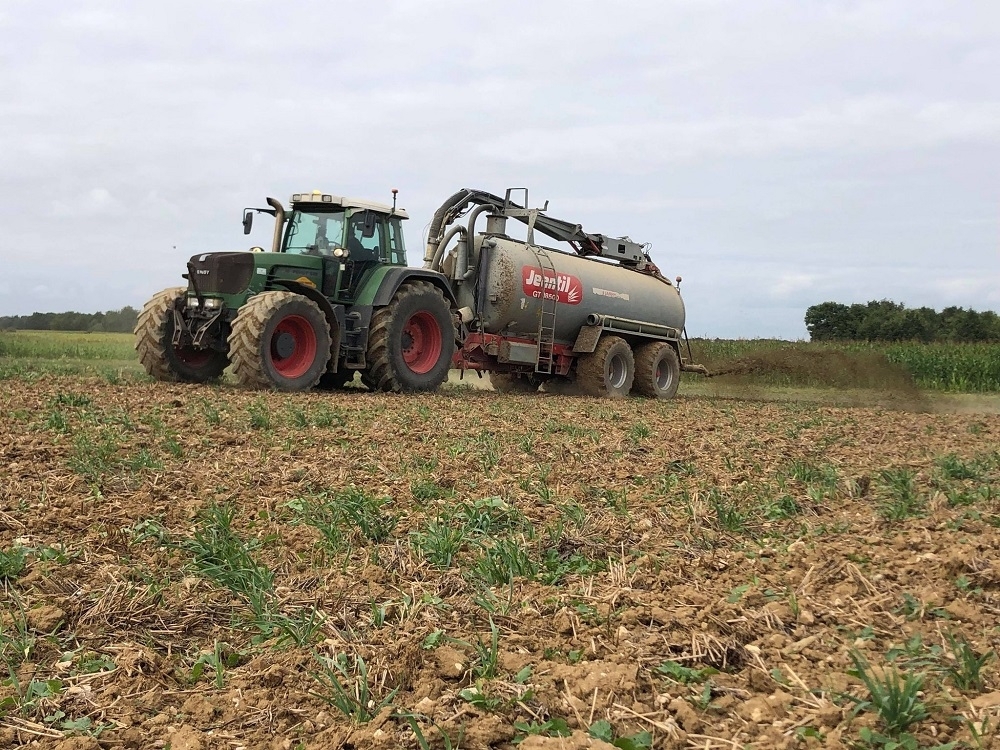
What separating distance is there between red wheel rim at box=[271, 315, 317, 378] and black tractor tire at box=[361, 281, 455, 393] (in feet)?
3.14

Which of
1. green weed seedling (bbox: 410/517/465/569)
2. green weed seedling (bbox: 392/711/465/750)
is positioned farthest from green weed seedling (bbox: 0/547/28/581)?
green weed seedling (bbox: 392/711/465/750)

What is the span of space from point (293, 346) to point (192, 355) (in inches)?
79.3

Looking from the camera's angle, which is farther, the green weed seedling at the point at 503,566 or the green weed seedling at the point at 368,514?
the green weed seedling at the point at 368,514

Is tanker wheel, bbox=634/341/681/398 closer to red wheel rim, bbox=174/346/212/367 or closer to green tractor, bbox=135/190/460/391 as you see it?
green tractor, bbox=135/190/460/391

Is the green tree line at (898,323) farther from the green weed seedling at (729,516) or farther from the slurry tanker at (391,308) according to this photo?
the green weed seedling at (729,516)

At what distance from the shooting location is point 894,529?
4957mm

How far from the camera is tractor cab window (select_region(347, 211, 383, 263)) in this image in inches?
522

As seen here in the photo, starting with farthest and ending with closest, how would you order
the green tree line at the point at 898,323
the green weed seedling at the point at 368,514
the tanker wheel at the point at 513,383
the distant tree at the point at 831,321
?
the distant tree at the point at 831,321
the green tree line at the point at 898,323
the tanker wheel at the point at 513,383
the green weed seedling at the point at 368,514

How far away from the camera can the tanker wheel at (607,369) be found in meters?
17.2

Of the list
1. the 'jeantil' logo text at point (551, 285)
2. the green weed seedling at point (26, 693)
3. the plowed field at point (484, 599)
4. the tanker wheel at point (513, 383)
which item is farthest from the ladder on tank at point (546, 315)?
the green weed seedling at point (26, 693)

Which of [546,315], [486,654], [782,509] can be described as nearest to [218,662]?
[486,654]

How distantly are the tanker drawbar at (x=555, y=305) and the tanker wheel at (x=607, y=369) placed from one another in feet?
0.06

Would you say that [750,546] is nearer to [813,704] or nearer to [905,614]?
[905,614]

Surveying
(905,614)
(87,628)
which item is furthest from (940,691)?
(87,628)
